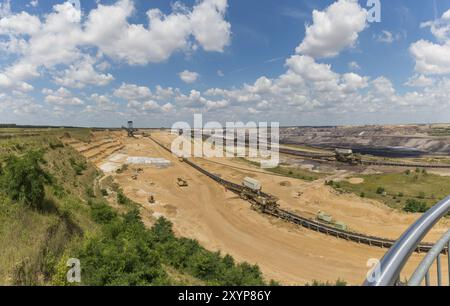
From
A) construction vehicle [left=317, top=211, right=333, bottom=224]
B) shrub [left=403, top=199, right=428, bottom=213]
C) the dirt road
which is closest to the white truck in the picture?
the dirt road

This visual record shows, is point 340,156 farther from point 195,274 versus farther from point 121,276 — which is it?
point 121,276

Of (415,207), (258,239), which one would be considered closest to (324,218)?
(258,239)

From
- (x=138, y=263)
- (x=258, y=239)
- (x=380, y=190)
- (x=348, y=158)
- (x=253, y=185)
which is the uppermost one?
(x=138, y=263)

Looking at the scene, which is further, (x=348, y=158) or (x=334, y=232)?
(x=348, y=158)

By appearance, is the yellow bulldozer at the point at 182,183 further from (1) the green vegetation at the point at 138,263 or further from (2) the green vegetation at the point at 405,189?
(1) the green vegetation at the point at 138,263

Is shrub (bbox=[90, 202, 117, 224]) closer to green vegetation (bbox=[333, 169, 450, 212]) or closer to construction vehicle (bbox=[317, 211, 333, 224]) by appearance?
construction vehicle (bbox=[317, 211, 333, 224])

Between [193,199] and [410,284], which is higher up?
[410,284]

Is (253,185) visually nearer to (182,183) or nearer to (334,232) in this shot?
(334,232)

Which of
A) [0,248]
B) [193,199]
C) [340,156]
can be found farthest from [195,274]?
[340,156]
